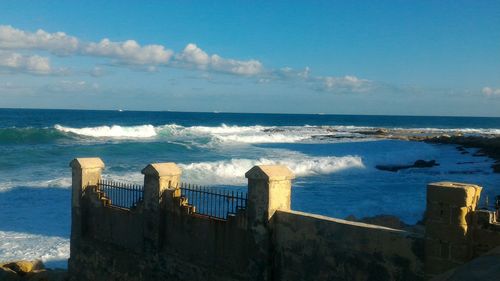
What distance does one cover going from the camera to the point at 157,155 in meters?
39.3

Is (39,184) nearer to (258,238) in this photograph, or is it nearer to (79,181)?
(79,181)

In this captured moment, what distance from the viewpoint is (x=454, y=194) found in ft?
18.5

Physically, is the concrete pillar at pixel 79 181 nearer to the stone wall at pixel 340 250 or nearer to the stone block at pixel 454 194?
the stone wall at pixel 340 250

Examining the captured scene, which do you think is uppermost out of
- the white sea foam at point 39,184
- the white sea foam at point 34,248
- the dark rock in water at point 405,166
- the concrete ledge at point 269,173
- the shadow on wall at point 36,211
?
the concrete ledge at point 269,173

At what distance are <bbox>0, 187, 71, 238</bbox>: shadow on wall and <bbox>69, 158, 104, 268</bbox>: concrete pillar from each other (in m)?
4.82

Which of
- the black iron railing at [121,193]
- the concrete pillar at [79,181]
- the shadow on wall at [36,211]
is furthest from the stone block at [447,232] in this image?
the shadow on wall at [36,211]

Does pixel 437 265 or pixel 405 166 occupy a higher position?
pixel 437 265

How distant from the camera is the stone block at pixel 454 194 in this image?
5578 mm

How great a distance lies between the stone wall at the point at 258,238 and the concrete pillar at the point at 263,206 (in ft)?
0.05

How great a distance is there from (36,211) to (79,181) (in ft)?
26.4

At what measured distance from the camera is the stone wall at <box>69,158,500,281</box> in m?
5.73

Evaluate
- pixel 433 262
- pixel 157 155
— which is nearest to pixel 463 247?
pixel 433 262

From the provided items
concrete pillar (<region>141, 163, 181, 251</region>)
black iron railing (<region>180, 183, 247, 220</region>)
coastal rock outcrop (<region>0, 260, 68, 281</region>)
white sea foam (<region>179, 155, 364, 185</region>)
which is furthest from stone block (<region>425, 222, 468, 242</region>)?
white sea foam (<region>179, 155, 364, 185</region>)

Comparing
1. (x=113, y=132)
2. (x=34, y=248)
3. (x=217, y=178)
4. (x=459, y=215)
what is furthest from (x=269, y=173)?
(x=113, y=132)
